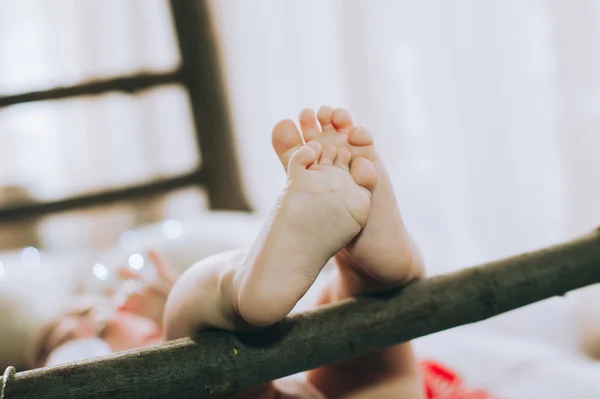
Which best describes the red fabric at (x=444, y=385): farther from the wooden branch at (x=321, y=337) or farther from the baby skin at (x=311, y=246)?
the wooden branch at (x=321, y=337)

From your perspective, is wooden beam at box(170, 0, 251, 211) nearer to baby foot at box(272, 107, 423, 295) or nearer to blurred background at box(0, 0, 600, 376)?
blurred background at box(0, 0, 600, 376)

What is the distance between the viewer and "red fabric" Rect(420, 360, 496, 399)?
103 cm

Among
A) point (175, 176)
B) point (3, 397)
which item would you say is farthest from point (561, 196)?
point (175, 176)

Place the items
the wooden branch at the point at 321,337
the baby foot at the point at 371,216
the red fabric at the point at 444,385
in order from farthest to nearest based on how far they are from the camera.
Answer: the red fabric at the point at 444,385 < the baby foot at the point at 371,216 < the wooden branch at the point at 321,337

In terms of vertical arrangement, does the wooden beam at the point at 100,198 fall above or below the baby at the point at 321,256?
below

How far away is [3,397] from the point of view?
56 centimetres

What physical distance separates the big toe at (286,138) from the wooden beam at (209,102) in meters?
1.54

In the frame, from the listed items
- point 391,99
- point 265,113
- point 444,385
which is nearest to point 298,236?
point 444,385

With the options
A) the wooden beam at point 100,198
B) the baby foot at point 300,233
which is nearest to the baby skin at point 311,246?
the baby foot at point 300,233

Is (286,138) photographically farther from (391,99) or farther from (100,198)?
(100,198)

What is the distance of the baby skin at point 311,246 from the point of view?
0.64m

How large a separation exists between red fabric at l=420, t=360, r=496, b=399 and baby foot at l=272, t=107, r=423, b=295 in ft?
1.08

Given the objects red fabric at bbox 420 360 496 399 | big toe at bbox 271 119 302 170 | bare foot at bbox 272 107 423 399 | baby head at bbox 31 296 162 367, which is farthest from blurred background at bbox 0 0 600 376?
big toe at bbox 271 119 302 170

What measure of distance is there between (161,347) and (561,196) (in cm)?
99
